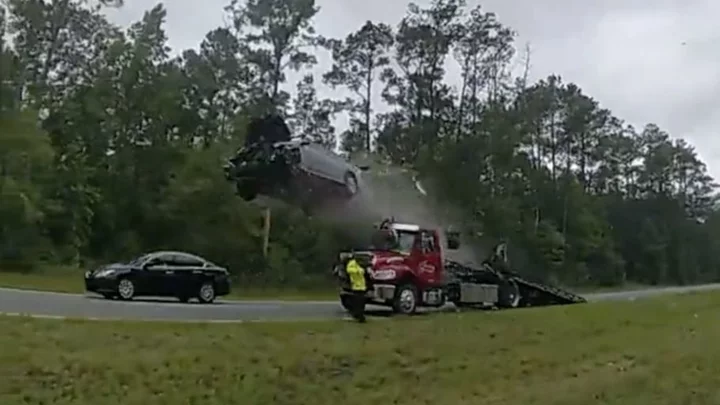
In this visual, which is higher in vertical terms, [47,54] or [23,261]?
[47,54]

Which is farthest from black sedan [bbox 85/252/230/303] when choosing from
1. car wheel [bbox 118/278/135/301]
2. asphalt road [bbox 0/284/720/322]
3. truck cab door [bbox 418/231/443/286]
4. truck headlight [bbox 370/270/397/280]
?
truck cab door [bbox 418/231/443/286]

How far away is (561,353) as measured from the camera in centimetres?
1634

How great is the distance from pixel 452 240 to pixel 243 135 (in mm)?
8894

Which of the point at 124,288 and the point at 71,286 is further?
the point at 71,286

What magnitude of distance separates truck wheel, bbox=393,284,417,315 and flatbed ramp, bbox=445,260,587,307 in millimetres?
1780

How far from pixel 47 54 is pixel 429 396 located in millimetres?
27161

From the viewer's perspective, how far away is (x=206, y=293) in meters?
26.3

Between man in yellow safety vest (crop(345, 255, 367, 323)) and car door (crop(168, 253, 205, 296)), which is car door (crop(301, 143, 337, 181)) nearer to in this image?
man in yellow safety vest (crop(345, 255, 367, 323))

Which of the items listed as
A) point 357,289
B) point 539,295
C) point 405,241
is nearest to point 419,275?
point 405,241

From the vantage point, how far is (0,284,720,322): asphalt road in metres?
19.3

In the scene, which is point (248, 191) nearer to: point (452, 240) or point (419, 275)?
point (419, 275)

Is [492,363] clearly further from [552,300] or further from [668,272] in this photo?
[668,272]

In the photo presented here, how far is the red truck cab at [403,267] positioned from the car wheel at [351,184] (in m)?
2.09

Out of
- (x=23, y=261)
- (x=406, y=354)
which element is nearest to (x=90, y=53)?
(x=23, y=261)
